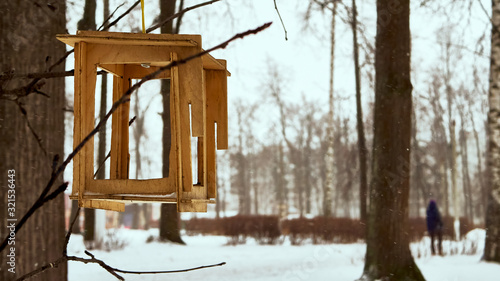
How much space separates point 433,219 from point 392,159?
7075 millimetres

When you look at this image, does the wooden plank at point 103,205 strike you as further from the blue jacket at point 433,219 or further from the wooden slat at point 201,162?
Result: the blue jacket at point 433,219

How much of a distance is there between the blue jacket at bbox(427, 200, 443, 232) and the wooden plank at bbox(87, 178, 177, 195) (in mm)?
12451

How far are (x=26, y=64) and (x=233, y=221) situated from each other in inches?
557

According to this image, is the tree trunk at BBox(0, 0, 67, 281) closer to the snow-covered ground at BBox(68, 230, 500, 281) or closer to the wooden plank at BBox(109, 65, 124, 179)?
the wooden plank at BBox(109, 65, 124, 179)

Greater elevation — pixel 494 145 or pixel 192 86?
pixel 494 145

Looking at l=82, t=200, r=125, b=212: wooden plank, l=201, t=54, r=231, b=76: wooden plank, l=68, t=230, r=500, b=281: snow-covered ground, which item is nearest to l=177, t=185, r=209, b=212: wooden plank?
l=82, t=200, r=125, b=212: wooden plank

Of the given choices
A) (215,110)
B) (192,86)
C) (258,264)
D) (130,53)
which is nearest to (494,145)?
(258,264)

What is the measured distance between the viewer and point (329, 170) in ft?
60.4

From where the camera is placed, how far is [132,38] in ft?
4.74

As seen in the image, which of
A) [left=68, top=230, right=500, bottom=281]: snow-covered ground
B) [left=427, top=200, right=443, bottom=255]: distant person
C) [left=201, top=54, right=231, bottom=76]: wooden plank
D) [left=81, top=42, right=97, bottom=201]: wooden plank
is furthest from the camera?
[left=427, top=200, right=443, bottom=255]: distant person

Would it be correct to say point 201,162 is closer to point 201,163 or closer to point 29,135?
point 201,163

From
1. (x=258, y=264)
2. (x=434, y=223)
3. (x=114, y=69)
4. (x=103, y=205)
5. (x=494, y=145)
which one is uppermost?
(x=494, y=145)

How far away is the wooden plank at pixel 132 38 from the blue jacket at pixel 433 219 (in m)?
12.6

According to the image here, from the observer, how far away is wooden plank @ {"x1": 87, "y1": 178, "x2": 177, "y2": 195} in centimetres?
157
